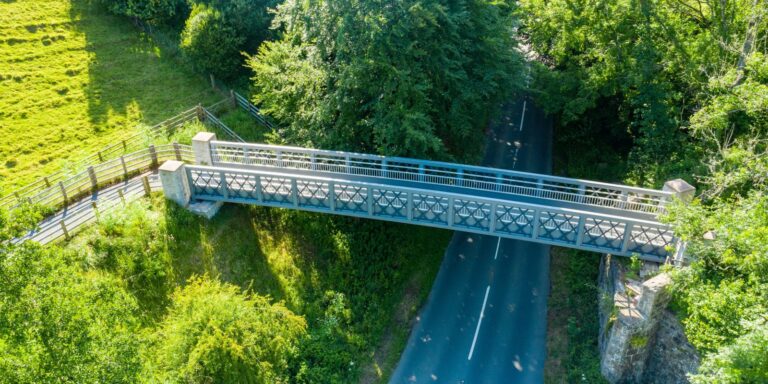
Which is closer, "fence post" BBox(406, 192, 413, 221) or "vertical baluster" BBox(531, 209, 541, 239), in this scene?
"vertical baluster" BBox(531, 209, 541, 239)

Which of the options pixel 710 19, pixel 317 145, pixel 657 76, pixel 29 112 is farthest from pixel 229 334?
pixel 710 19

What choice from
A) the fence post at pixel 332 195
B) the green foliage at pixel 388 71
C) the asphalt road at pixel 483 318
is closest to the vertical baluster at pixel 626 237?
the asphalt road at pixel 483 318

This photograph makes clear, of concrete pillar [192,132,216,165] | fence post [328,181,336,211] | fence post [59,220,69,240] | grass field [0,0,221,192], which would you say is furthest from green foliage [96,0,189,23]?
fence post [328,181,336,211]

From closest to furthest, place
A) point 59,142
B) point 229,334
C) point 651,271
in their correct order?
point 229,334
point 651,271
point 59,142

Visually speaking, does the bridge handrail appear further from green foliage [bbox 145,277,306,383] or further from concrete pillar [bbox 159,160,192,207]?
green foliage [bbox 145,277,306,383]

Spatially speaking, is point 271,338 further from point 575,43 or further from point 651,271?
point 575,43

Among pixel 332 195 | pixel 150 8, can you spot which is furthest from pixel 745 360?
pixel 150 8

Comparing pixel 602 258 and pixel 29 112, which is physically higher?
pixel 29 112
